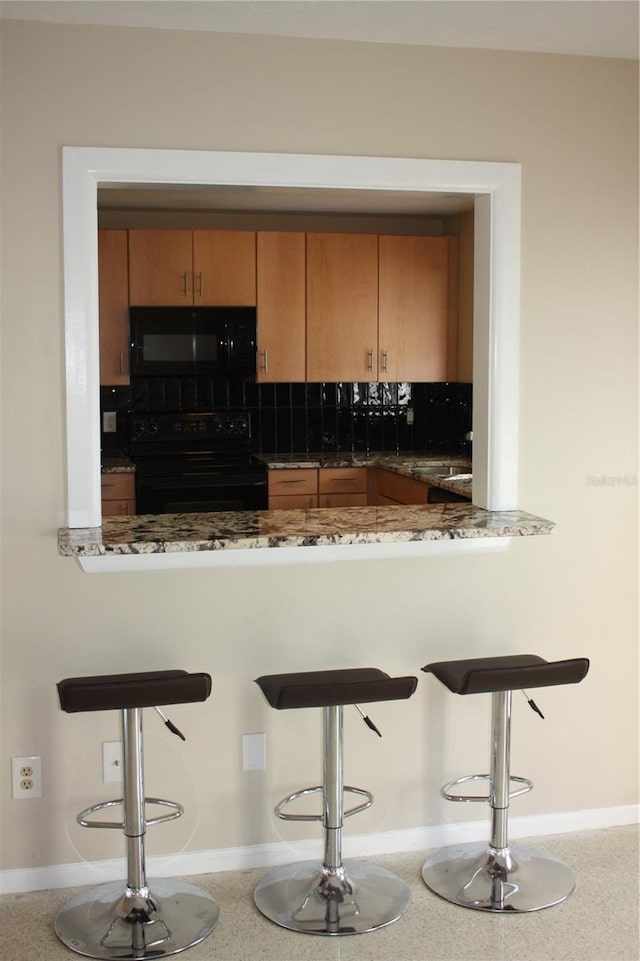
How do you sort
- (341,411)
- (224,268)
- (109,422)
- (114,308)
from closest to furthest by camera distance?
(114,308), (224,268), (109,422), (341,411)

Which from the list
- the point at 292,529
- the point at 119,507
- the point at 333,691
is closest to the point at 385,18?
the point at 292,529

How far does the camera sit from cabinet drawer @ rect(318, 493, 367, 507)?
18.2ft

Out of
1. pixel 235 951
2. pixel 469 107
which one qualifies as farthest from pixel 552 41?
pixel 235 951

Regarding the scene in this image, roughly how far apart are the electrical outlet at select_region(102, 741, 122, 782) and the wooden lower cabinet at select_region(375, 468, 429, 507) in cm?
223

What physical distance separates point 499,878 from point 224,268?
3.63 metres

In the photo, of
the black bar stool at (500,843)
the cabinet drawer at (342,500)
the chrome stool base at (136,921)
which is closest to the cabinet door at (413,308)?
the cabinet drawer at (342,500)

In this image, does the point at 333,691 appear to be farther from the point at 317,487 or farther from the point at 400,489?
the point at 317,487

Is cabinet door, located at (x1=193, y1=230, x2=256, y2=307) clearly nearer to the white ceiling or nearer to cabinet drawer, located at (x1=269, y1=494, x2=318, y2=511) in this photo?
cabinet drawer, located at (x1=269, y1=494, x2=318, y2=511)

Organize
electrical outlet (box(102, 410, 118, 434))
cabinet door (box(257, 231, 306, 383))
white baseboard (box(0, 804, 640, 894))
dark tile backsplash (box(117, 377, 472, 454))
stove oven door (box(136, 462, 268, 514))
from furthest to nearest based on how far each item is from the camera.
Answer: dark tile backsplash (box(117, 377, 472, 454))
electrical outlet (box(102, 410, 118, 434))
cabinet door (box(257, 231, 306, 383))
stove oven door (box(136, 462, 268, 514))
white baseboard (box(0, 804, 640, 894))

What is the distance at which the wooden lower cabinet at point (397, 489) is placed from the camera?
4.89 metres

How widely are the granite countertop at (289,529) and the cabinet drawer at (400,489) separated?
1.62 metres

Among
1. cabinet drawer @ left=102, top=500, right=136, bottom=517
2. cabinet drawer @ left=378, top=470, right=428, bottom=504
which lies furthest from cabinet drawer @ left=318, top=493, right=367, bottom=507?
cabinet drawer @ left=102, top=500, right=136, bottom=517

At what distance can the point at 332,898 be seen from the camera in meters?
2.89

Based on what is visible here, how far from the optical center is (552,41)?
298 cm
